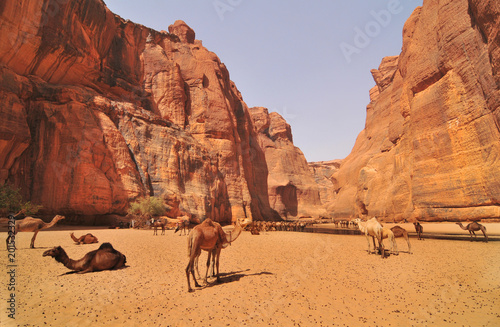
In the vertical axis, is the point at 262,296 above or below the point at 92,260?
below

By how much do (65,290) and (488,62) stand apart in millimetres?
41011

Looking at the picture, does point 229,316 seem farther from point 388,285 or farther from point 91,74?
point 91,74

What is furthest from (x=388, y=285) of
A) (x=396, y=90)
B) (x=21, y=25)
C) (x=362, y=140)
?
(x=362, y=140)

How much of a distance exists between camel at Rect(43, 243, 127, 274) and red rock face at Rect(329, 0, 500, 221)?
34.4 m

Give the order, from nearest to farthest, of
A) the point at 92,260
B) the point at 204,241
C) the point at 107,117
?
the point at 204,241 → the point at 92,260 → the point at 107,117

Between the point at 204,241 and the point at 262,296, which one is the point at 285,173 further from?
the point at 262,296

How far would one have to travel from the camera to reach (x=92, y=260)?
8.88 meters

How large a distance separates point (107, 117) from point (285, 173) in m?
76.0

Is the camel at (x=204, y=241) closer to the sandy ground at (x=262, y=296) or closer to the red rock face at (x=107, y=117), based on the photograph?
the sandy ground at (x=262, y=296)

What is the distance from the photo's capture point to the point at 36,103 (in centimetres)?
3281

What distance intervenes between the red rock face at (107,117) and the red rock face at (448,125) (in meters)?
30.9

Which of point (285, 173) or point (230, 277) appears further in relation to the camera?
point (285, 173)

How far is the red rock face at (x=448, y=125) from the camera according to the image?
95.1 ft

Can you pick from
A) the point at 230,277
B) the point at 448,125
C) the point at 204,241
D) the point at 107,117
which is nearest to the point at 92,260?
the point at 204,241
